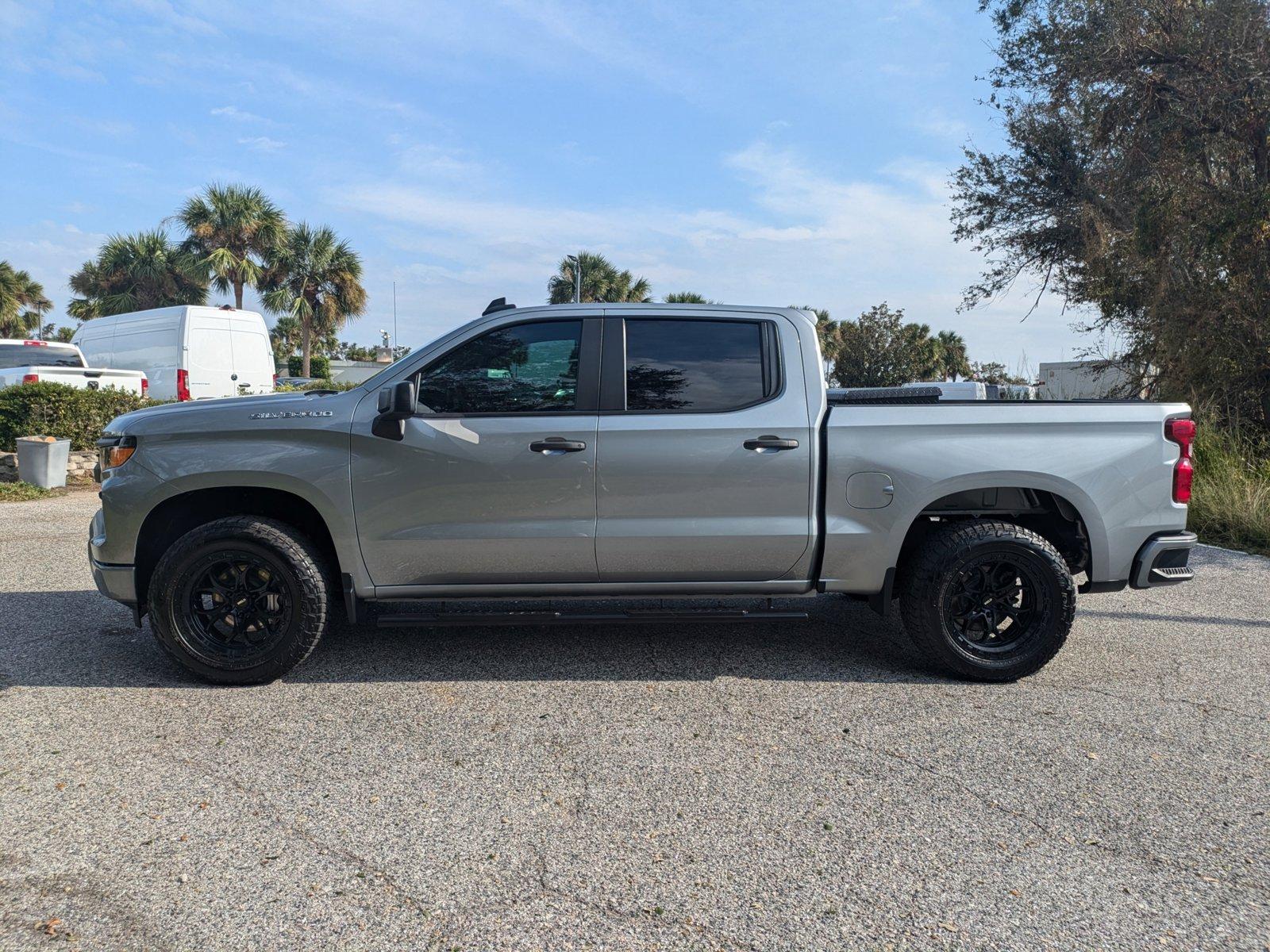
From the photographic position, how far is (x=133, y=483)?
432 cm

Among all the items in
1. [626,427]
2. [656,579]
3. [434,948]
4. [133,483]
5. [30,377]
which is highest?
[30,377]

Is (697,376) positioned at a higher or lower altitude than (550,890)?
higher

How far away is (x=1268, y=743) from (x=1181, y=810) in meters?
0.95

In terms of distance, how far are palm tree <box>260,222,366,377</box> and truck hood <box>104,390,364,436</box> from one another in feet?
120

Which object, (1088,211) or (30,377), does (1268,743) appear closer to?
(1088,211)

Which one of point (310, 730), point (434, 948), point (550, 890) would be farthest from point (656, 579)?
point (434, 948)

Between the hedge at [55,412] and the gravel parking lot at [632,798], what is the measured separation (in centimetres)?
883

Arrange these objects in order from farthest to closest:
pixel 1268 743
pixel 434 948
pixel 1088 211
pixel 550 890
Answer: pixel 1088 211 < pixel 1268 743 < pixel 550 890 < pixel 434 948

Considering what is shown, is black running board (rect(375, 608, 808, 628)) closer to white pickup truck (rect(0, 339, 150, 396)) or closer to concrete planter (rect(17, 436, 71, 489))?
concrete planter (rect(17, 436, 71, 489))

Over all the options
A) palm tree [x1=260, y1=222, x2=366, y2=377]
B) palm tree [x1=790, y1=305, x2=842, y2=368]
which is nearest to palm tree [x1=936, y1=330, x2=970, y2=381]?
palm tree [x1=790, y1=305, x2=842, y2=368]

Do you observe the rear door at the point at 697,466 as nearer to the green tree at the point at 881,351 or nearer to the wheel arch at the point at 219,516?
the wheel arch at the point at 219,516

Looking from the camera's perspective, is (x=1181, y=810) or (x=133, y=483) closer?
(x=1181, y=810)

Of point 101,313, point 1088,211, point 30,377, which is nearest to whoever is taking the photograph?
point 30,377

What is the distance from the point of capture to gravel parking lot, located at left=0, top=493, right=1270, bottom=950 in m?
2.48
